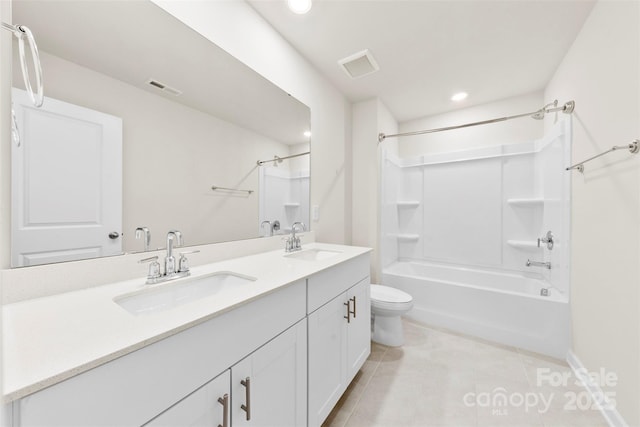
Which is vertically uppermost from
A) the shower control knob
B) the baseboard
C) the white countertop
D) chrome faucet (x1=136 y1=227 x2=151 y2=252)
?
chrome faucet (x1=136 y1=227 x2=151 y2=252)

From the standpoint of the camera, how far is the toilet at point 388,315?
6.51 feet

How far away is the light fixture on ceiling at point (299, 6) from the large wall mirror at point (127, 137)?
463 millimetres

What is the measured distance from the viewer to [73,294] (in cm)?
83

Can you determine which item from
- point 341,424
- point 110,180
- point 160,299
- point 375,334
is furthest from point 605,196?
point 110,180

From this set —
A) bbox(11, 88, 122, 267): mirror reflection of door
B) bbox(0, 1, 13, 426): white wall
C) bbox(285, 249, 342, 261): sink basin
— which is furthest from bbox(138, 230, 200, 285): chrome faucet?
bbox(285, 249, 342, 261): sink basin

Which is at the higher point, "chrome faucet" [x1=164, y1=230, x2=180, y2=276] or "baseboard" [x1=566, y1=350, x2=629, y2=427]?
"chrome faucet" [x1=164, y1=230, x2=180, y2=276]

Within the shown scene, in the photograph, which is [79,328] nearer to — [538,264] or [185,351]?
[185,351]

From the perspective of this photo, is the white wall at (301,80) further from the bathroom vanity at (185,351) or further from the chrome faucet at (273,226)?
the bathroom vanity at (185,351)

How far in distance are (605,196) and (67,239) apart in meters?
2.64

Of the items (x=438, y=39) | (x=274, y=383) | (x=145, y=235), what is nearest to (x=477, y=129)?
(x=438, y=39)

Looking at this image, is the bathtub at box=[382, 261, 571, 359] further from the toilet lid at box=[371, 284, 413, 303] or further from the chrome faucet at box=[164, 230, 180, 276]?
the chrome faucet at box=[164, 230, 180, 276]

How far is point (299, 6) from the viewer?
4.95 feet

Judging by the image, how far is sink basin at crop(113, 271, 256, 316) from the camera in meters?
0.87

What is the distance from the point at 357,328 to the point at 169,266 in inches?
45.8
